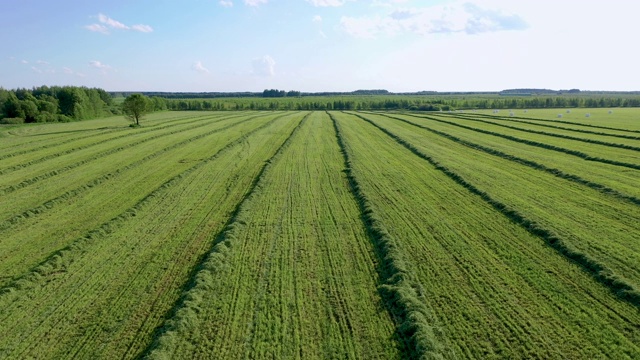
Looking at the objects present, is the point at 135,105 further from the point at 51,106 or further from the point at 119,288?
the point at 119,288

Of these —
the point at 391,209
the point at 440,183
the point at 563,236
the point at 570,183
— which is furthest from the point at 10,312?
the point at 570,183

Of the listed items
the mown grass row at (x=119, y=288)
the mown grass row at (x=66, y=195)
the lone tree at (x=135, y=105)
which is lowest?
the mown grass row at (x=119, y=288)

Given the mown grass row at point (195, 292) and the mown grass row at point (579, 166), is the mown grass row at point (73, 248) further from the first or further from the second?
the mown grass row at point (579, 166)

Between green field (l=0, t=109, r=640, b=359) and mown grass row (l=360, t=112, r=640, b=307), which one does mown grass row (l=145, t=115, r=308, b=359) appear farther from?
mown grass row (l=360, t=112, r=640, b=307)

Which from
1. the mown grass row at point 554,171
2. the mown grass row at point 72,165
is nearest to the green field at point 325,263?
the mown grass row at point 554,171

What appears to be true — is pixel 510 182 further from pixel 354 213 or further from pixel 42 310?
pixel 42 310

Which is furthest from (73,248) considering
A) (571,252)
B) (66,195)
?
(571,252)
